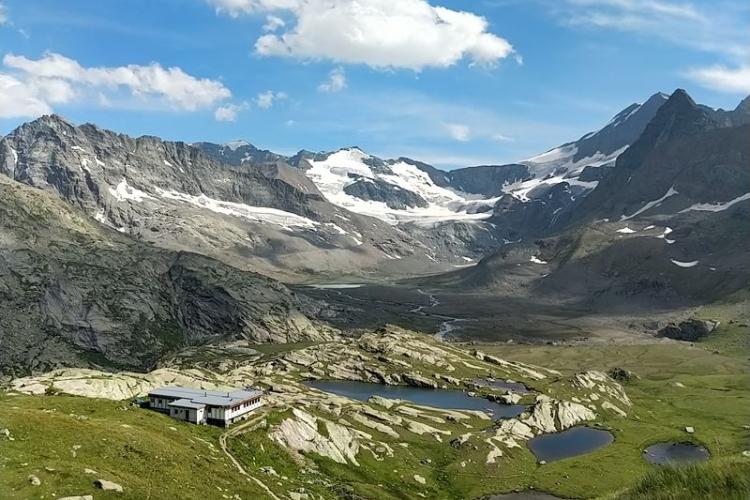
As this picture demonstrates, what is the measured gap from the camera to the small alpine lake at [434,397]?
175 meters

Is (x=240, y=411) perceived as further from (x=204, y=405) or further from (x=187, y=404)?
(x=187, y=404)

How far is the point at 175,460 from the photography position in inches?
2662

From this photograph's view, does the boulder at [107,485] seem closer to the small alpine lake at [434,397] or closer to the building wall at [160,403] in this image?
the building wall at [160,403]

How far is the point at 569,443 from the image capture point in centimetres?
14325

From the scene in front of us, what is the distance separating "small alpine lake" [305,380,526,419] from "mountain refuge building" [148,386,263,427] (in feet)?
251

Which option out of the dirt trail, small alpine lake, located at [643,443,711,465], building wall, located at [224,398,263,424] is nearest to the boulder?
the dirt trail

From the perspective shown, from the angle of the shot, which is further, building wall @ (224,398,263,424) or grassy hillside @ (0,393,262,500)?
building wall @ (224,398,263,424)

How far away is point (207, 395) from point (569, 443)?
281 feet

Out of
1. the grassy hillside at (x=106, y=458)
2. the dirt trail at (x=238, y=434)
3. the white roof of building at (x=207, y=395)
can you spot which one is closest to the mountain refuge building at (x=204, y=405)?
the white roof of building at (x=207, y=395)

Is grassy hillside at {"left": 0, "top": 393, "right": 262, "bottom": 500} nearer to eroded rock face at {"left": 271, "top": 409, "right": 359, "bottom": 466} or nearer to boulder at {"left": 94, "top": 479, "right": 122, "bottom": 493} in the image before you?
boulder at {"left": 94, "top": 479, "right": 122, "bottom": 493}

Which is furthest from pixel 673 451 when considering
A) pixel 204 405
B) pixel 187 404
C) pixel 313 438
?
pixel 187 404

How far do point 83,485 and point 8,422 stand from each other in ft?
59.9

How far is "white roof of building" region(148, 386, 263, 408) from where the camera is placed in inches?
3853

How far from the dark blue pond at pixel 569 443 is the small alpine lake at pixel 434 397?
1909 cm
